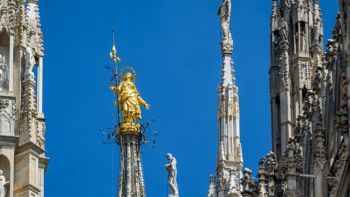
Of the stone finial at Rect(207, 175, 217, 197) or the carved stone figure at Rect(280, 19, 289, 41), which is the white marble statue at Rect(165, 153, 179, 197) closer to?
the stone finial at Rect(207, 175, 217, 197)

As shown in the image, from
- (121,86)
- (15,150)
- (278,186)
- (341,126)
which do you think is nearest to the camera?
(341,126)

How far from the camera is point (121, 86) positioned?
7950 centimetres

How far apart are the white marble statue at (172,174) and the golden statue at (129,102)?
1982 centimetres

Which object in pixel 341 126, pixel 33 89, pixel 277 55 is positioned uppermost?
pixel 277 55

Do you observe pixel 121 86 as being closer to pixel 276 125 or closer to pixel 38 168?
pixel 276 125

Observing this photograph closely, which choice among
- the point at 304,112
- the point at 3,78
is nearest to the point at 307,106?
the point at 304,112

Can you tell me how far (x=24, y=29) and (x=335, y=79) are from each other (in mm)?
6944

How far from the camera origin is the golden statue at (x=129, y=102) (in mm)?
79312

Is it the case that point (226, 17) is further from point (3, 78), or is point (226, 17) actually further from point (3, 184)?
point (3, 184)

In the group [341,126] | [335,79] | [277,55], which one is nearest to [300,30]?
[277,55]

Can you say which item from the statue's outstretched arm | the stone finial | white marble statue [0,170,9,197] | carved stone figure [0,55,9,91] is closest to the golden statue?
the statue's outstretched arm

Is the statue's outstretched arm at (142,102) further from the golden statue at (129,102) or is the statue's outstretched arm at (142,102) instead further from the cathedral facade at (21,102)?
the cathedral facade at (21,102)

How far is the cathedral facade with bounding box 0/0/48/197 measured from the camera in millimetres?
45594

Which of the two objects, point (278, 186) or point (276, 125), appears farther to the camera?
point (276, 125)
